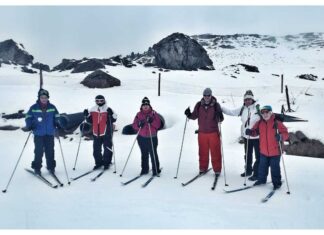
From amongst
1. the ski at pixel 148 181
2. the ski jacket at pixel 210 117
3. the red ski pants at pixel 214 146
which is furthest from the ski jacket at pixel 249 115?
the ski at pixel 148 181

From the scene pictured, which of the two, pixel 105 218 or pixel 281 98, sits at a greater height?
pixel 281 98

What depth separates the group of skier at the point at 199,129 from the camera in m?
7.47

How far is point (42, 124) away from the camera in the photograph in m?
7.99

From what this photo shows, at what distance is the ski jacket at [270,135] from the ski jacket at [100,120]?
146 inches

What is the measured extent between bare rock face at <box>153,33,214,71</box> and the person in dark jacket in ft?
100

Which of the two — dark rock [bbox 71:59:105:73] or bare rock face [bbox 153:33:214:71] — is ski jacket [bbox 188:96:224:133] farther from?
bare rock face [bbox 153:33:214:71]

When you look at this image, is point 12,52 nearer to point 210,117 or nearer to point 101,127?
point 101,127

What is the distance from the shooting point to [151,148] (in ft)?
27.4

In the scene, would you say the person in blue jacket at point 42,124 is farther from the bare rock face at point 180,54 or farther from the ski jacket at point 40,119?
the bare rock face at point 180,54

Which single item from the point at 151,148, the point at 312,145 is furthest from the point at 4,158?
the point at 312,145

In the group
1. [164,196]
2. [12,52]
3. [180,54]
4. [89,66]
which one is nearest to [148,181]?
[164,196]

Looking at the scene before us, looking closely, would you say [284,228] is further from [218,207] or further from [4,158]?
[4,158]
